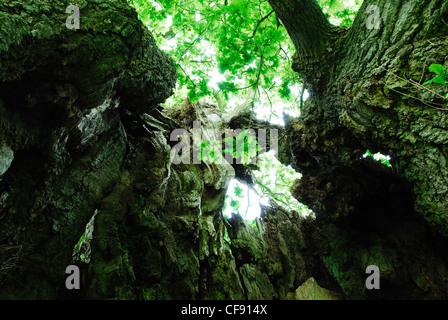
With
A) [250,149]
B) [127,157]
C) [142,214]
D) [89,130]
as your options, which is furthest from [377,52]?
[127,157]

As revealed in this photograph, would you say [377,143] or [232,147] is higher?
[232,147]

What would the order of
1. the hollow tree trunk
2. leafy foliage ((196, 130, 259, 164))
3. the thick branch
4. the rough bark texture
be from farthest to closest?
leafy foliage ((196, 130, 259, 164))
the thick branch
the hollow tree trunk
the rough bark texture

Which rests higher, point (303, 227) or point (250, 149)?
point (250, 149)

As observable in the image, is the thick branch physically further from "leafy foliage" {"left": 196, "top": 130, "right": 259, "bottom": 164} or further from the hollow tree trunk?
"leafy foliage" {"left": 196, "top": 130, "right": 259, "bottom": 164}

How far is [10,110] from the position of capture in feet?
9.07

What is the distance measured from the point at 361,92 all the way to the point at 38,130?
4346 millimetres

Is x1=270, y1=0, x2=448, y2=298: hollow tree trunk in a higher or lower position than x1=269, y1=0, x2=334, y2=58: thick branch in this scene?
lower

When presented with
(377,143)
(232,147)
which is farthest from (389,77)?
(232,147)

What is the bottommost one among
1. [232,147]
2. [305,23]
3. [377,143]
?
[377,143]

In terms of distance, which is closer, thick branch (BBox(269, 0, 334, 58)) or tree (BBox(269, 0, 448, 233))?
tree (BBox(269, 0, 448, 233))

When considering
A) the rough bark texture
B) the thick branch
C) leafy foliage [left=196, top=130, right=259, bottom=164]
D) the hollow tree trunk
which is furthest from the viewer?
leafy foliage [left=196, top=130, right=259, bottom=164]

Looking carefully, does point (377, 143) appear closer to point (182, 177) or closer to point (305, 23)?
point (305, 23)

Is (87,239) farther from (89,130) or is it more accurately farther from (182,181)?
(182,181)

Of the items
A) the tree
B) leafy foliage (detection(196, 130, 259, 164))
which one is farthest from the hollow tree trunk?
leafy foliage (detection(196, 130, 259, 164))
